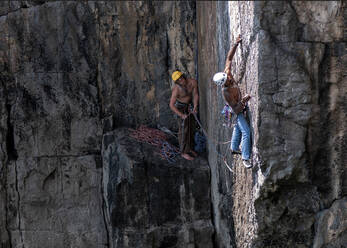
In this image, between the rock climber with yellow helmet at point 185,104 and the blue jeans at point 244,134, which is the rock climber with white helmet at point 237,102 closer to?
the blue jeans at point 244,134

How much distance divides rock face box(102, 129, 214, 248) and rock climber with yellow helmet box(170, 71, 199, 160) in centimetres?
25

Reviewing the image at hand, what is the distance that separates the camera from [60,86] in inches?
250

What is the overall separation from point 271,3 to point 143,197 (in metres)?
3.40

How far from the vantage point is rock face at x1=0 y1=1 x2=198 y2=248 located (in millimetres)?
6234

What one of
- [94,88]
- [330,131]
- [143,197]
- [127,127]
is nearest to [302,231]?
[330,131]

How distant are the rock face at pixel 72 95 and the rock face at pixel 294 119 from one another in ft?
8.33

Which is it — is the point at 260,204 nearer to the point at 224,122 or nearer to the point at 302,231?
the point at 302,231

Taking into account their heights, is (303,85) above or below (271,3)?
below

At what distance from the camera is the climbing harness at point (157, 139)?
19.5 ft

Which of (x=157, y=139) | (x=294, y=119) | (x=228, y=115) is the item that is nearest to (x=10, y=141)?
(x=157, y=139)

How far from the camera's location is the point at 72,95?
639cm

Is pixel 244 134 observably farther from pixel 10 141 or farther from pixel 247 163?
pixel 10 141

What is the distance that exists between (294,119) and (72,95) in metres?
3.93

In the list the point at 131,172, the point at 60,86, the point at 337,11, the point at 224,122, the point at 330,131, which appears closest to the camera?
the point at 337,11
